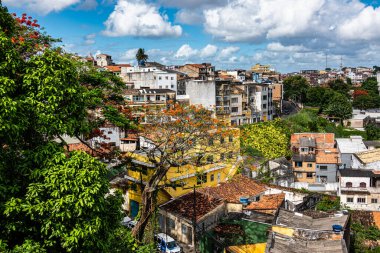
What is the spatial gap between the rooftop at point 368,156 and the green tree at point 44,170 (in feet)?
103

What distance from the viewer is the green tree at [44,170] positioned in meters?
6.75

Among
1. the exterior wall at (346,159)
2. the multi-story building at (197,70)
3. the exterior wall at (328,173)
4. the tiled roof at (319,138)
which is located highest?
the multi-story building at (197,70)

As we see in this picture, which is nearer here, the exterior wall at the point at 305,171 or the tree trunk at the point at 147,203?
the tree trunk at the point at 147,203

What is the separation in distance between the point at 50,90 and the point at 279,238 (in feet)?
29.7

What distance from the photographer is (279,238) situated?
12703 millimetres

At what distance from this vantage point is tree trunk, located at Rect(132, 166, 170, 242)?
1298cm

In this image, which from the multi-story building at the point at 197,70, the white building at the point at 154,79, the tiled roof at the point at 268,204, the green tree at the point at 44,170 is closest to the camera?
the green tree at the point at 44,170

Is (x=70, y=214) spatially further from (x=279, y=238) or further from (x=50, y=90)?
(x=279, y=238)

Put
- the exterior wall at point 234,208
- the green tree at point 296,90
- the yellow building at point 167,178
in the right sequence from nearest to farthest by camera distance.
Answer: the exterior wall at point 234,208
the yellow building at point 167,178
the green tree at point 296,90

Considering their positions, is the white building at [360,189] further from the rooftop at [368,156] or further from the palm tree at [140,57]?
the palm tree at [140,57]

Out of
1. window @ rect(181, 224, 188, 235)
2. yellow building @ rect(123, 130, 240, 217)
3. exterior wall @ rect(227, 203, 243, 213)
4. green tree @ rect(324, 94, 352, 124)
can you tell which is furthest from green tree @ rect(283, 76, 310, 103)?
window @ rect(181, 224, 188, 235)

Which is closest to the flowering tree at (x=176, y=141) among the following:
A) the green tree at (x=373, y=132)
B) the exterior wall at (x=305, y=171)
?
the exterior wall at (x=305, y=171)

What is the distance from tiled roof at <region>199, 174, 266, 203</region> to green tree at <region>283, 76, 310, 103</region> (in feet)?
201

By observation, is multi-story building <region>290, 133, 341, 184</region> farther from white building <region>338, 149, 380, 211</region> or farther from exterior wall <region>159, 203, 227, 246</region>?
exterior wall <region>159, 203, 227, 246</region>
